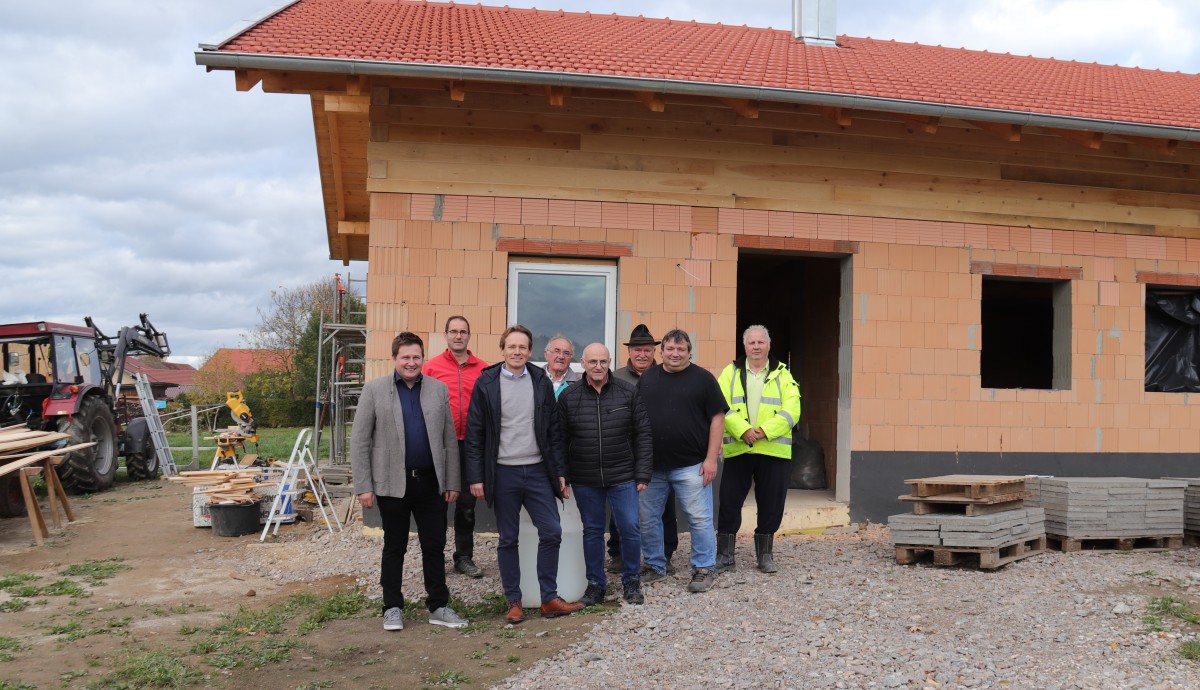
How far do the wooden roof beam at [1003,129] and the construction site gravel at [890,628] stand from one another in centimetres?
364

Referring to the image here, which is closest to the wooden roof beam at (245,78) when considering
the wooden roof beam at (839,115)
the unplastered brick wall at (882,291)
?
the unplastered brick wall at (882,291)

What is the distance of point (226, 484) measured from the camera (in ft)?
31.0

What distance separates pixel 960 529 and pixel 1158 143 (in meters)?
4.59

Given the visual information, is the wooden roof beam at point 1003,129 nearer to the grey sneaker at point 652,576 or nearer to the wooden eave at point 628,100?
the wooden eave at point 628,100

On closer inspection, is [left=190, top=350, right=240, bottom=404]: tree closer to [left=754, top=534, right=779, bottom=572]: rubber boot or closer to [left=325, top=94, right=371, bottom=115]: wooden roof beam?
[left=325, top=94, right=371, bottom=115]: wooden roof beam

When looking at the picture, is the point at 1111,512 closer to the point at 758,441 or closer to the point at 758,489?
the point at 758,489

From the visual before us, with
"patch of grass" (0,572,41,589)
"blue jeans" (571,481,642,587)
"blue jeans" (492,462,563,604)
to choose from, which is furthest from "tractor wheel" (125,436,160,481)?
"blue jeans" (571,481,642,587)

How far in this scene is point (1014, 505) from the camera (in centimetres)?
712

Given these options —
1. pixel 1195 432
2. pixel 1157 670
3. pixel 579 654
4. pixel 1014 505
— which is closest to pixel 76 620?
pixel 579 654

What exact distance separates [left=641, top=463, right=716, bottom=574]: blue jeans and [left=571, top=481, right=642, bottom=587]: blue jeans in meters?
0.28

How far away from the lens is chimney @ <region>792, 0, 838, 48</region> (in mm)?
10922

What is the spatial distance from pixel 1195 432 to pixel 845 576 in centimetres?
509

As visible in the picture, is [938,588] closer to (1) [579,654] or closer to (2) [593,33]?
(1) [579,654]

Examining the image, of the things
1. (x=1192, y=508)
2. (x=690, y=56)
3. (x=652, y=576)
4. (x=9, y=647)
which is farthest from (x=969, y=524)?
(x=9, y=647)
